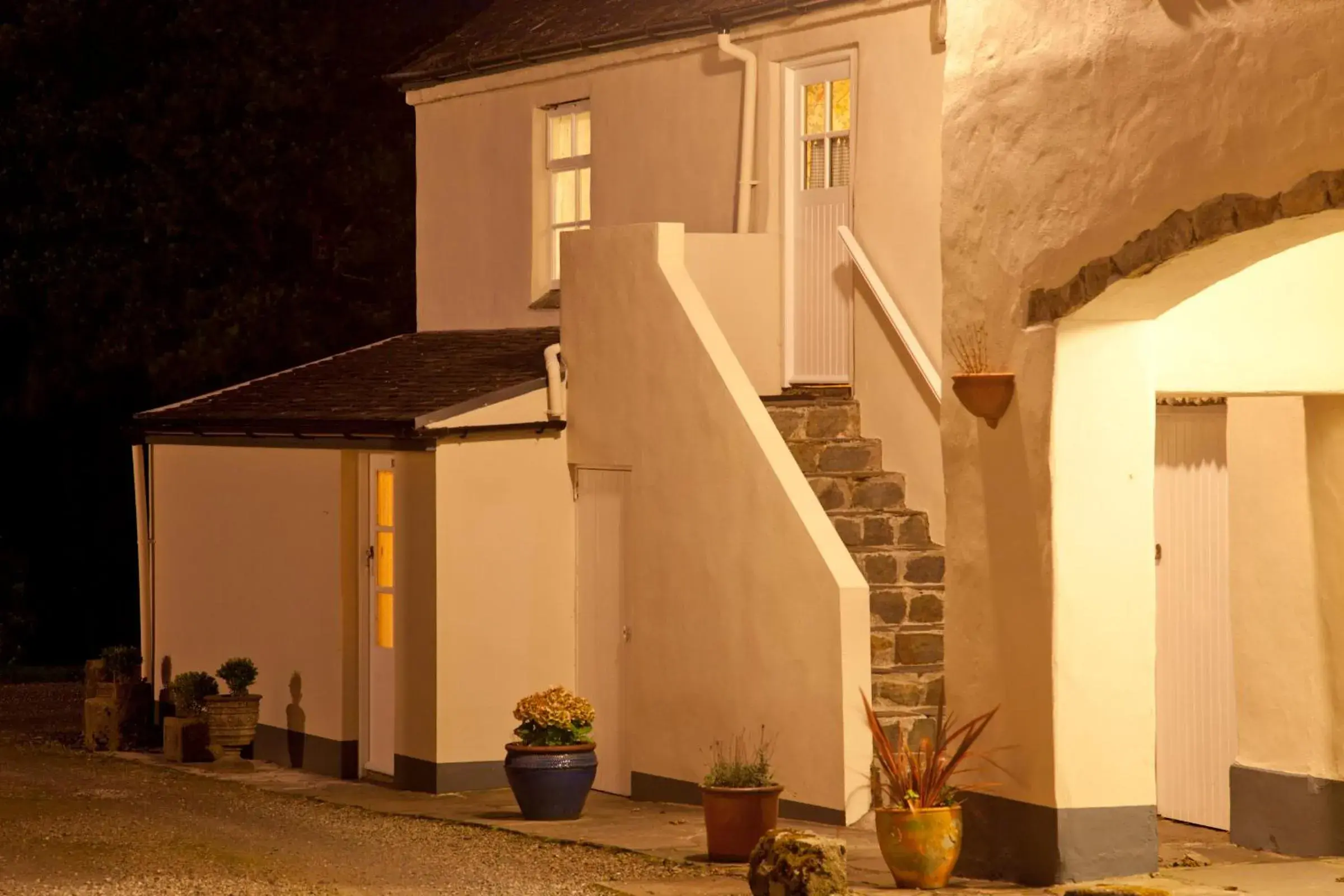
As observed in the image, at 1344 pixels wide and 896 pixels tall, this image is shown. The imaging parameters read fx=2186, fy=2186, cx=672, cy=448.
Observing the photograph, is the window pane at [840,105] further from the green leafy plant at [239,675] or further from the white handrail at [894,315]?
the green leafy plant at [239,675]

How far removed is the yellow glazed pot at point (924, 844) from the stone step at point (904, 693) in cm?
200

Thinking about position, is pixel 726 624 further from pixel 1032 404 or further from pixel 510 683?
pixel 1032 404

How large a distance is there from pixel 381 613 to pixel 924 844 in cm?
599

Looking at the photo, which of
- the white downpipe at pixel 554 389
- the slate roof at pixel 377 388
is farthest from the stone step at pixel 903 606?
the slate roof at pixel 377 388

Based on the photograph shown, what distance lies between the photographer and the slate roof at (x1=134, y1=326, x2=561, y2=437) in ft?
49.4

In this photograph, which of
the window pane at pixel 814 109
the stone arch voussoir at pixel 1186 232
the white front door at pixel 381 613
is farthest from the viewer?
the white front door at pixel 381 613

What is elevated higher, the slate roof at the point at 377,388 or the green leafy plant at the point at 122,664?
the slate roof at the point at 377,388

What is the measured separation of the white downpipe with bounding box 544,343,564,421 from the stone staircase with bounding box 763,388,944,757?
1.42 m

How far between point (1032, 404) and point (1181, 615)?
2.93 meters

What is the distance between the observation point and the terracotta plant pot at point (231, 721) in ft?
53.3

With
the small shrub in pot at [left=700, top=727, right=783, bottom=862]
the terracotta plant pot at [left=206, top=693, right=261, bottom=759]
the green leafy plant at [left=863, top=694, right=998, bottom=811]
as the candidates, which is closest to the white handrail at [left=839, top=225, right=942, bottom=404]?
the small shrub in pot at [left=700, top=727, right=783, bottom=862]

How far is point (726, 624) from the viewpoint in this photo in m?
13.1

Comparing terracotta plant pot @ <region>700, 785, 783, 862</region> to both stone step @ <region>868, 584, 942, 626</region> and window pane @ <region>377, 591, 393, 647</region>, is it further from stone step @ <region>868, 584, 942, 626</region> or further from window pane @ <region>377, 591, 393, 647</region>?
window pane @ <region>377, 591, 393, 647</region>

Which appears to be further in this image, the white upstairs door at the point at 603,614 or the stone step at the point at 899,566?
the white upstairs door at the point at 603,614
